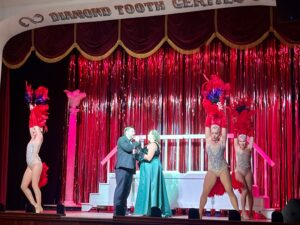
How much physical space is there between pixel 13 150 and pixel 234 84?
3942 mm

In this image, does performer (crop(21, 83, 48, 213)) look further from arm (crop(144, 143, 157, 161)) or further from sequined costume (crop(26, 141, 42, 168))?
arm (crop(144, 143, 157, 161))

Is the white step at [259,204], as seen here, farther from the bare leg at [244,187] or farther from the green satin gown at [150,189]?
the green satin gown at [150,189]

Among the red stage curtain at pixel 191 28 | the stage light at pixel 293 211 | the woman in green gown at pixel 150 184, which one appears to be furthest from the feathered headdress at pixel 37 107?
the stage light at pixel 293 211

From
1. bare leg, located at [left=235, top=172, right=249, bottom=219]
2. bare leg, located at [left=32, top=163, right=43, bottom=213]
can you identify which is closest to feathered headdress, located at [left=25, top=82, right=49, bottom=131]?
bare leg, located at [left=32, top=163, right=43, bottom=213]

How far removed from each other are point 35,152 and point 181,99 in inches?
109

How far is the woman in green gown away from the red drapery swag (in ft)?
5.39

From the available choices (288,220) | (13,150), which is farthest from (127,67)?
(288,220)

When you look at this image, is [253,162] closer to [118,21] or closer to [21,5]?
[118,21]

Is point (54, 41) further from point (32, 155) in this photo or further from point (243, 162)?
point (243, 162)

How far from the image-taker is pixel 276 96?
7645 mm

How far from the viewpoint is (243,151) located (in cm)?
619

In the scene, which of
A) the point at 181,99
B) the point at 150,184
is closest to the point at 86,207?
the point at 150,184

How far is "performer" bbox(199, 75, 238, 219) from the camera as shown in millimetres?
5953

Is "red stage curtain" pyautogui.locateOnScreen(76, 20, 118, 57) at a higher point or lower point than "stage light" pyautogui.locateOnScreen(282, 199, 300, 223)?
higher
